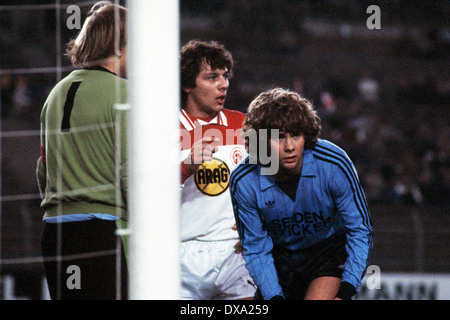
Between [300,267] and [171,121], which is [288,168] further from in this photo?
[171,121]

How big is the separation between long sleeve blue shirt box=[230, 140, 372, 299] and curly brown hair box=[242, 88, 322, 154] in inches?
3.8

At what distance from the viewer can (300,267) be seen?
8.07 feet

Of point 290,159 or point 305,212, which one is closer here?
point 290,159

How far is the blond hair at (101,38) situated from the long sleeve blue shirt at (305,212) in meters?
0.65

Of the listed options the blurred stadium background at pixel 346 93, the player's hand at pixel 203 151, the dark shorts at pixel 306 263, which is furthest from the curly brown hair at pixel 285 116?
the blurred stadium background at pixel 346 93

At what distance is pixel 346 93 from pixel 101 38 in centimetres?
924

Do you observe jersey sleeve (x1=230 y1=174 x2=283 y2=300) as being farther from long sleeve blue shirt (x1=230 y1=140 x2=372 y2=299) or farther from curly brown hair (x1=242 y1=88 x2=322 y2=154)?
curly brown hair (x1=242 y1=88 x2=322 y2=154)

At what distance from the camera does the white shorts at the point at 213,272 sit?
2971mm

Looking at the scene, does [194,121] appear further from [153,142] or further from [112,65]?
[153,142]

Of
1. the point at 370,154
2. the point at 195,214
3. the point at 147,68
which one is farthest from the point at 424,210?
the point at 147,68

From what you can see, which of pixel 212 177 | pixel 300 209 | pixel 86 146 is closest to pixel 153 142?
pixel 86 146

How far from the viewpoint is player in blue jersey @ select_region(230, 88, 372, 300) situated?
7.47 feet

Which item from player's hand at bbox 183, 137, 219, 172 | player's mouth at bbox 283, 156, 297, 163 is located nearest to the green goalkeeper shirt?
player's hand at bbox 183, 137, 219, 172

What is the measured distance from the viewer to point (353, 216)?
7.50 feet
